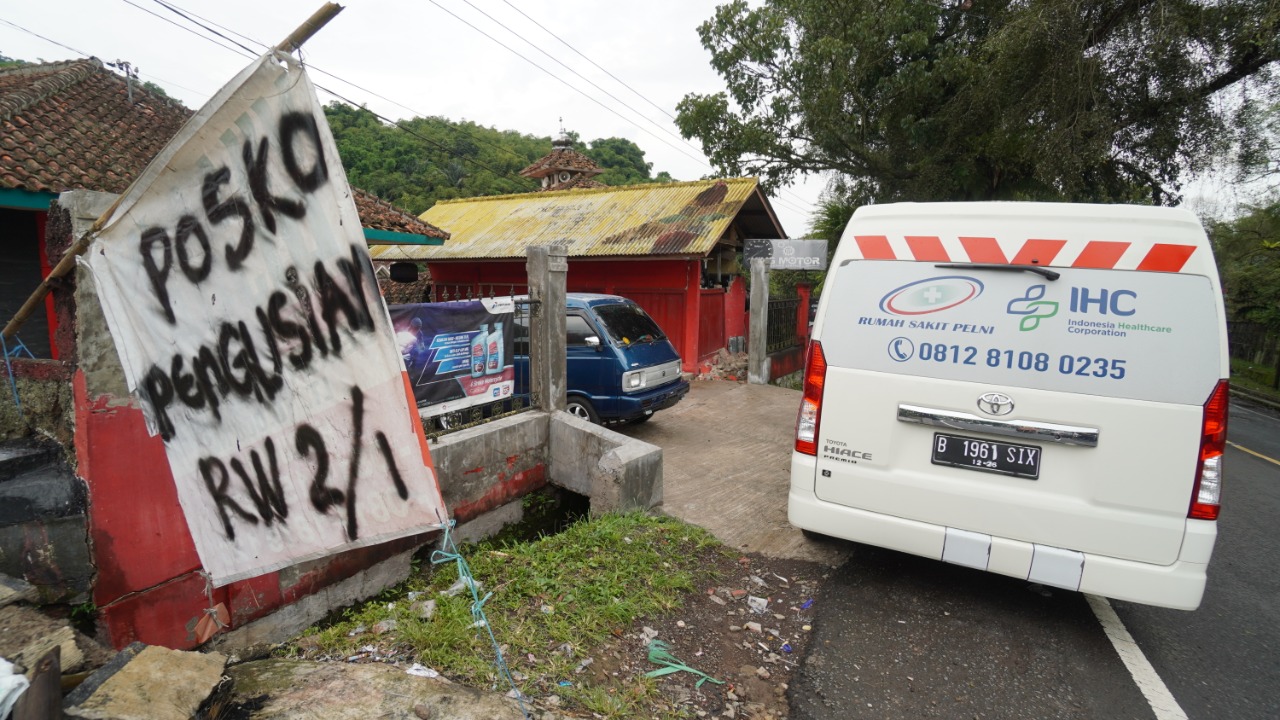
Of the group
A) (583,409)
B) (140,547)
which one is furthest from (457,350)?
(140,547)

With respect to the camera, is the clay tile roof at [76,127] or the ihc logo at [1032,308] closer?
the ihc logo at [1032,308]

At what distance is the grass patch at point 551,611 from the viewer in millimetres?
2615

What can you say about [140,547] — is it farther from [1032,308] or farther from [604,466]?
[1032,308]

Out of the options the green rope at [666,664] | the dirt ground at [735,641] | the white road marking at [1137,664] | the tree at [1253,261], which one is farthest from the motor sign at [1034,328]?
the tree at [1253,261]

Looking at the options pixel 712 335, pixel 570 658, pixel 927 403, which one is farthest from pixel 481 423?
pixel 712 335

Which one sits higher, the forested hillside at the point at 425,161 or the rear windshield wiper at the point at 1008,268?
the forested hillside at the point at 425,161

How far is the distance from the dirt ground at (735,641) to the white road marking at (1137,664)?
1.53 metres

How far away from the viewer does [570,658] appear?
2775 mm

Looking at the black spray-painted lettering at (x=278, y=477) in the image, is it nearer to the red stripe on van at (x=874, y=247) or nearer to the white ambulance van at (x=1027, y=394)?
the white ambulance van at (x=1027, y=394)

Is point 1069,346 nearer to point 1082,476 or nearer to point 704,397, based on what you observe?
point 1082,476

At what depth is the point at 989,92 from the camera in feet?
38.3

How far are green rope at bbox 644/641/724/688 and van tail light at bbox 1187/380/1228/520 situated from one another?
2.42m

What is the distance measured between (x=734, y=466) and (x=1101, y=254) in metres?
4.11

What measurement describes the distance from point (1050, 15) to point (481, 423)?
1126 centimetres
